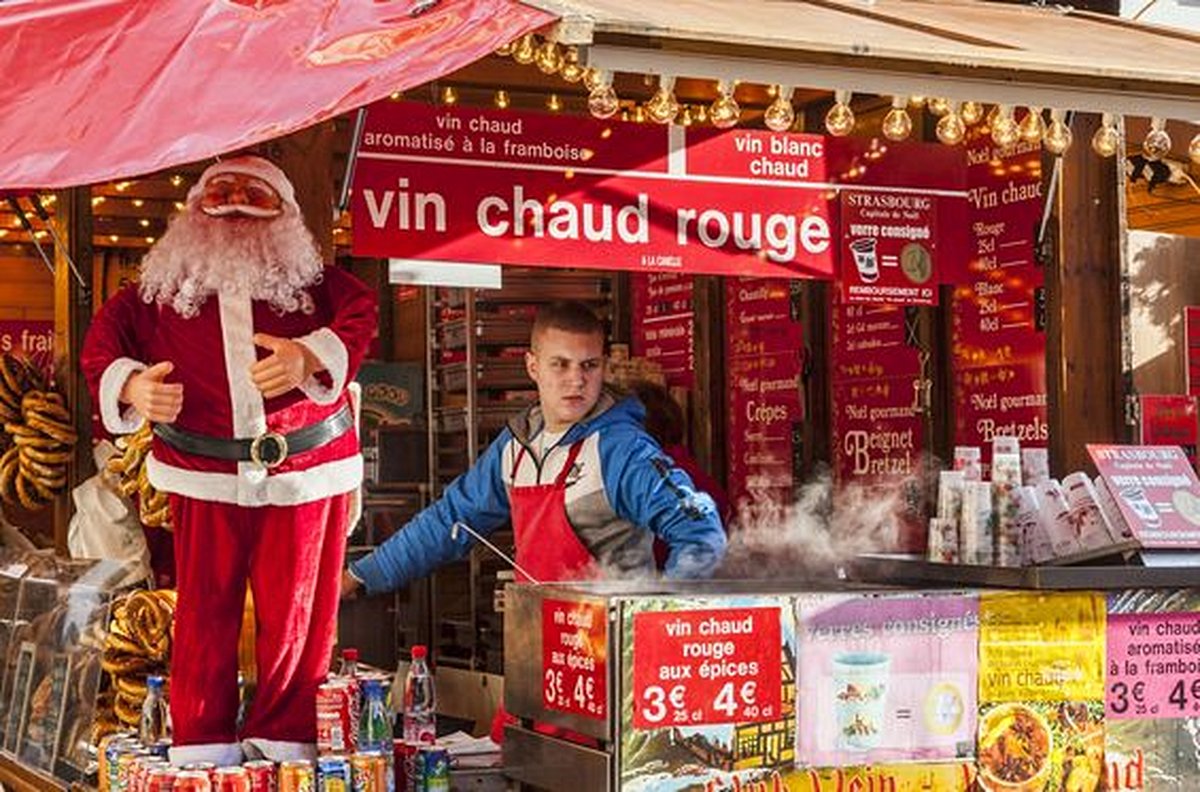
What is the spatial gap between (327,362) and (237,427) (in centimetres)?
29

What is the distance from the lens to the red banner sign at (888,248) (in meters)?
6.45

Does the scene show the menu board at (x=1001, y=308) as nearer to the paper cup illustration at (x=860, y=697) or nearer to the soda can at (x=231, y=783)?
the paper cup illustration at (x=860, y=697)

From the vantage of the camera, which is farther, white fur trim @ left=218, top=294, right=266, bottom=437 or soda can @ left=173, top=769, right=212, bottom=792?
white fur trim @ left=218, top=294, right=266, bottom=437

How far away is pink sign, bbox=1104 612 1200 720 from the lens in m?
4.89

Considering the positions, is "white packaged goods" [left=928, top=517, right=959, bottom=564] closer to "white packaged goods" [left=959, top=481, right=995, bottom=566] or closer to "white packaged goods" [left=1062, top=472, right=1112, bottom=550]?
"white packaged goods" [left=959, top=481, right=995, bottom=566]

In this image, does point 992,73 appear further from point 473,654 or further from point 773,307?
point 473,654

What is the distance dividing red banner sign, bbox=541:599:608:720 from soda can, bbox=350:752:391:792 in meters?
0.45

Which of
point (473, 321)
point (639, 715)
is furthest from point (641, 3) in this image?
point (473, 321)

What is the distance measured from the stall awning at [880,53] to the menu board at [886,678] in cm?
130

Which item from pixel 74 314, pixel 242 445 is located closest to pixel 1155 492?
pixel 242 445

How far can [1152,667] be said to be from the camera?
4938mm

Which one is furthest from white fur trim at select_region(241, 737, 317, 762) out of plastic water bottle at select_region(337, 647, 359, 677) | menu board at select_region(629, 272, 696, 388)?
menu board at select_region(629, 272, 696, 388)

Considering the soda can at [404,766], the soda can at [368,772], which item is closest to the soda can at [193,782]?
the soda can at [368,772]

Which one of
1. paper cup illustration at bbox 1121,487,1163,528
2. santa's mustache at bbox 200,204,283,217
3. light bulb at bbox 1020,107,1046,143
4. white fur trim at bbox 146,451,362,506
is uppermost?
light bulb at bbox 1020,107,1046,143
